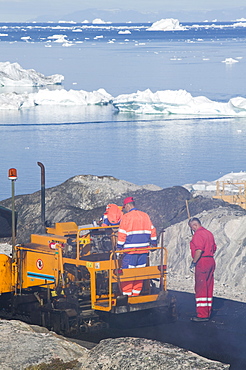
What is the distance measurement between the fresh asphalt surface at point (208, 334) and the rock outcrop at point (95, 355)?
860mm

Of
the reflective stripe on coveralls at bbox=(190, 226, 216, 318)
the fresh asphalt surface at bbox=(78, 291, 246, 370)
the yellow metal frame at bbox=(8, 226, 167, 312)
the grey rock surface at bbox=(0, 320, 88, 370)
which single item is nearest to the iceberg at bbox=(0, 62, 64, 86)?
the yellow metal frame at bbox=(8, 226, 167, 312)

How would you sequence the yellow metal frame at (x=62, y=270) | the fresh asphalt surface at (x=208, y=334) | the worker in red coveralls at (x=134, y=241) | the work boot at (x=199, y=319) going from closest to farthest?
the fresh asphalt surface at (x=208, y=334), the yellow metal frame at (x=62, y=270), the worker in red coveralls at (x=134, y=241), the work boot at (x=199, y=319)

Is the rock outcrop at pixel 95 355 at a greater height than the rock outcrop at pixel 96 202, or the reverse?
the rock outcrop at pixel 95 355

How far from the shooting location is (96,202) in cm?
1485

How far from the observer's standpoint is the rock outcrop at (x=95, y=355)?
5.53 metres

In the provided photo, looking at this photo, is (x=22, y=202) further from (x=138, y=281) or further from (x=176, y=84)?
(x=176, y=84)

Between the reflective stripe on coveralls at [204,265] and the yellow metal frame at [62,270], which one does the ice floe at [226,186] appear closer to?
the reflective stripe on coveralls at [204,265]

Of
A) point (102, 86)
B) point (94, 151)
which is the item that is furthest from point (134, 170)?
point (102, 86)

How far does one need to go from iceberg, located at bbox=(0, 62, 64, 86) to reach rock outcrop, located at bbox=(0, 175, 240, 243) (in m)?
36.3

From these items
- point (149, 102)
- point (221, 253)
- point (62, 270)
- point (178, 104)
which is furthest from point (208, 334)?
point (149, 102)

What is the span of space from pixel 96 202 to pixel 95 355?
29.9 ft

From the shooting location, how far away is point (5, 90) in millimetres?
48750

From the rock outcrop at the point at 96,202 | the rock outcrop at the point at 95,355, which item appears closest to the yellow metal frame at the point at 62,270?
the rock outcrop at the point at 95,355

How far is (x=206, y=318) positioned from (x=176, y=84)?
139 feet
